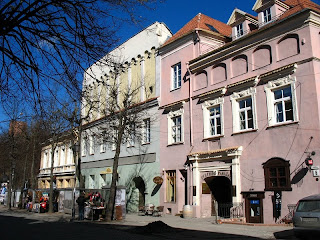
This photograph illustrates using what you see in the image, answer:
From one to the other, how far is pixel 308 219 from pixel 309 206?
50 centimetres

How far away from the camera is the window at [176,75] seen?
2522cm

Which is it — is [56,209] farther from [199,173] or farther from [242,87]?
[242,87]

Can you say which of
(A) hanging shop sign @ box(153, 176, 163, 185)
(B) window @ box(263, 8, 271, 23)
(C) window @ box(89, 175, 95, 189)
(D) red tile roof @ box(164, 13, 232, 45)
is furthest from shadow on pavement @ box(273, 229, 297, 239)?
(C) window @ box(89, 175, 95, 189)

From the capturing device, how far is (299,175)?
16016mm

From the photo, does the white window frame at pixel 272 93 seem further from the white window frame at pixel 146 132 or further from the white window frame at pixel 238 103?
the white window frame at pixel 146 132

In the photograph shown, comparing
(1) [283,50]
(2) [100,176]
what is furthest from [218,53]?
(2) [100,176]

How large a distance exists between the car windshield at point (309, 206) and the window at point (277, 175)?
4.08m

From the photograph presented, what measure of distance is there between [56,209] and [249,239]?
2188cm

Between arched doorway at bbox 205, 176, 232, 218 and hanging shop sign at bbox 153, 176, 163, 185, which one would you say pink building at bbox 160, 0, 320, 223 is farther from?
hanging shop sign at bbox 153, 176, 163, 185

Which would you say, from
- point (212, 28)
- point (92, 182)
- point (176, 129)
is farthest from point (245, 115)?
point (92, 182)

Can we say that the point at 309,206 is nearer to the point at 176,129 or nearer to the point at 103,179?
the point at 176,129

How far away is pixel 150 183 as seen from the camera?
26078 millimetres

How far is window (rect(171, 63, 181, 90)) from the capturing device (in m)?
25.2

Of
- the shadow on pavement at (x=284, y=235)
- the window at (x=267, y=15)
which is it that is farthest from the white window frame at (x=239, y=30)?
the shadow on pavement at (x=284, y=235)
